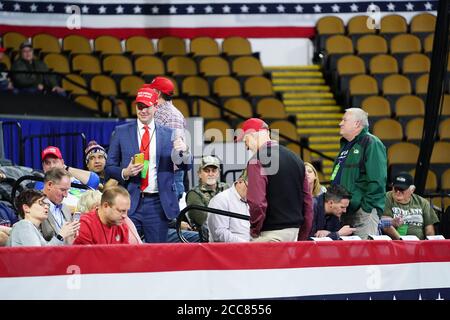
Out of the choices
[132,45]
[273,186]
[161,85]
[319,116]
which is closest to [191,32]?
[132,45]

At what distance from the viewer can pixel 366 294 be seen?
772cm

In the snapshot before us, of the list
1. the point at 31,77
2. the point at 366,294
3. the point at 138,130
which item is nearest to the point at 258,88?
the point at 31,77

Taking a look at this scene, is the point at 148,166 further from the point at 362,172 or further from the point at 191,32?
the point at 191,32

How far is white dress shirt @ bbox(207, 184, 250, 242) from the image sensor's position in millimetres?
9246

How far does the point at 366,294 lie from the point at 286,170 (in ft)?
3.70

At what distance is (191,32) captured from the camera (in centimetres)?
1923

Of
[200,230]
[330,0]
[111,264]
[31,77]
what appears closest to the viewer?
[111,264]

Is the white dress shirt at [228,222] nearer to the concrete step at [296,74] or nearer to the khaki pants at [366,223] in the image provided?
the khaki pants at [366,223]

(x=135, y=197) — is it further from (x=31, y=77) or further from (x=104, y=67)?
(x=104, y=67)

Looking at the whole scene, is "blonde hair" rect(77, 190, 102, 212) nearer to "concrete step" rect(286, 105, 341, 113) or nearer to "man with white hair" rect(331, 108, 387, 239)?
"man with white hair" rect(331, 108, 387, 239)

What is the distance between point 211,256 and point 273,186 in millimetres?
965

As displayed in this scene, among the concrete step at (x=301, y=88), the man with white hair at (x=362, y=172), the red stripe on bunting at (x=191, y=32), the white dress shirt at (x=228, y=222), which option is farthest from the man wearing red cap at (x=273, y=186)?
the red stripe on bunting at (x=191, y=32)
